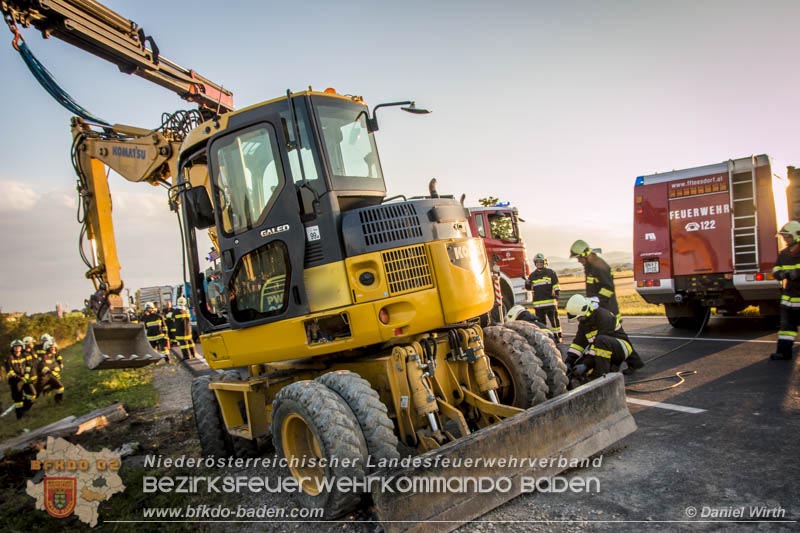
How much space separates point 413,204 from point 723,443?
3.42 metres

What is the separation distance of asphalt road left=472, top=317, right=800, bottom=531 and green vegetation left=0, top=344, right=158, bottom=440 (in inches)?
335

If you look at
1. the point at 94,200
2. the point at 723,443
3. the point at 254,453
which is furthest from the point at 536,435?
the point at 94,200

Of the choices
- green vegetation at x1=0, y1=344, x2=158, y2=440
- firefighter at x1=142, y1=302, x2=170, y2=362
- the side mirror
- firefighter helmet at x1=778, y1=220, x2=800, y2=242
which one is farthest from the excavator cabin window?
Answer: firefighter at x1=142, y1=302, x2=170, y2=362

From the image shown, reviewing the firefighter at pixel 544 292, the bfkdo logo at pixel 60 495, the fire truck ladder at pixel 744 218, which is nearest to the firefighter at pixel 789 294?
the fire truck ladder at pixel 744 218

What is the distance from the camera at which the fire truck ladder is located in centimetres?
954

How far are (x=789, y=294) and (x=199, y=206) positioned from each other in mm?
8150

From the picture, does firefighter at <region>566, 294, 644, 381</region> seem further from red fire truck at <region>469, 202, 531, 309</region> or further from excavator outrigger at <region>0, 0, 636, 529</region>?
red fire truck at <region>469, 202, 531, 309</region>

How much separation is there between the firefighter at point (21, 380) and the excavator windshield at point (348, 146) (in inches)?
431

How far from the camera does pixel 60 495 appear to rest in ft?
15.9

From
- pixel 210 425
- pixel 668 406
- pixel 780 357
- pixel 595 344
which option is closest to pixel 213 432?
pixel 210 425

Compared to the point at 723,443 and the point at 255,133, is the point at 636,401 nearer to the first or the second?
the point at 723,443

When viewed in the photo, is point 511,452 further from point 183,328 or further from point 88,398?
point 183,328

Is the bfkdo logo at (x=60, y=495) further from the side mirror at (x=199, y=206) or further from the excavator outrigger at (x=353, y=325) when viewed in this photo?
the side mirror at (x=199, y=206)

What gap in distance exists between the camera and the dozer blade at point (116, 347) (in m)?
6.58
